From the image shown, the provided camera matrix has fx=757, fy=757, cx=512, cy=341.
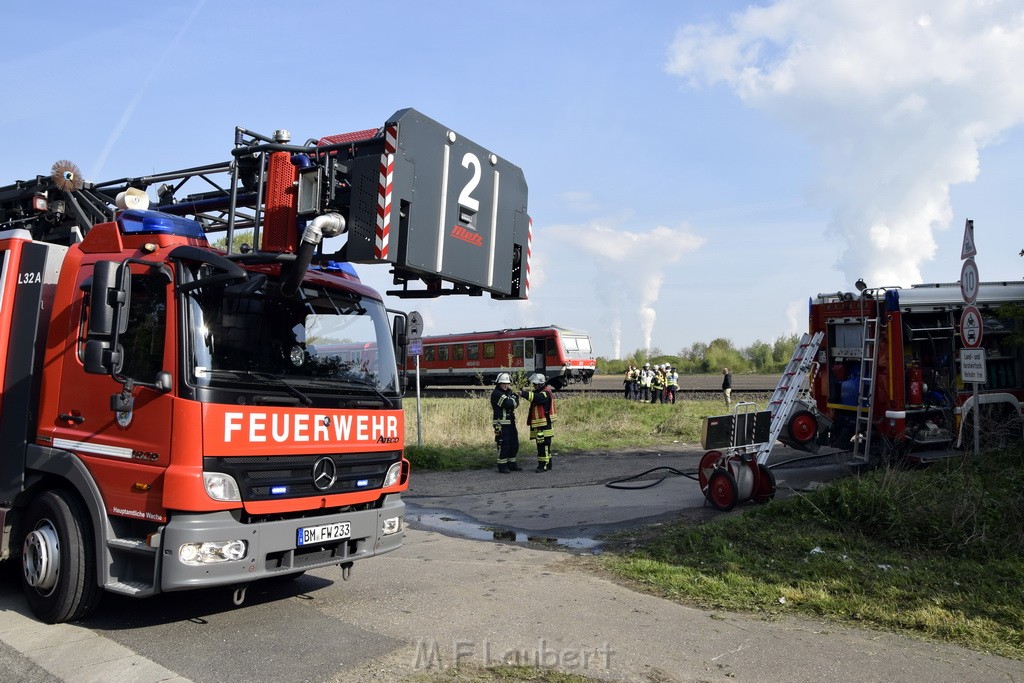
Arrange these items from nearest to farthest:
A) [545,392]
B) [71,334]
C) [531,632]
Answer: [531,632], [71,334], [545,392]

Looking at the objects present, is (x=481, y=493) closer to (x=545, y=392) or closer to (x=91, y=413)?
(x=545, y=392)

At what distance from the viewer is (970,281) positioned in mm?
8812

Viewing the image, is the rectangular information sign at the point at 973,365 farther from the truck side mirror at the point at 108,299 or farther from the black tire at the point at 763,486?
the truck side mirror at the point at 108,299

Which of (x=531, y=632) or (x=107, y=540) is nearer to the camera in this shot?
(x=107, y=540)

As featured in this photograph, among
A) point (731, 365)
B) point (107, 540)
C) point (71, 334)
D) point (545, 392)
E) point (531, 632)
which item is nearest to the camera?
point (107, 540)

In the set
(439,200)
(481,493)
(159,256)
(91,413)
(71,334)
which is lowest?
(481,493)

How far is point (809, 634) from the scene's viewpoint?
16.4ft

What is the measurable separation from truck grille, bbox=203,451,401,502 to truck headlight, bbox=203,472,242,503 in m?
0.03

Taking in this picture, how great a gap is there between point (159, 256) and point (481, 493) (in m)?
7.00

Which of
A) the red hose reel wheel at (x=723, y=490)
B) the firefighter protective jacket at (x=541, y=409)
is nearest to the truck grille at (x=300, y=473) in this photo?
the red hose reel wheel at (x=723, y=490)

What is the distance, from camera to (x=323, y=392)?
5.29 m

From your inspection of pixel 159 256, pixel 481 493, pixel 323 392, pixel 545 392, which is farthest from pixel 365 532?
pixel 545 392

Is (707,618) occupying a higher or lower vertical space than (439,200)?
lower

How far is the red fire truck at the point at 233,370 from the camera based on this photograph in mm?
4648
